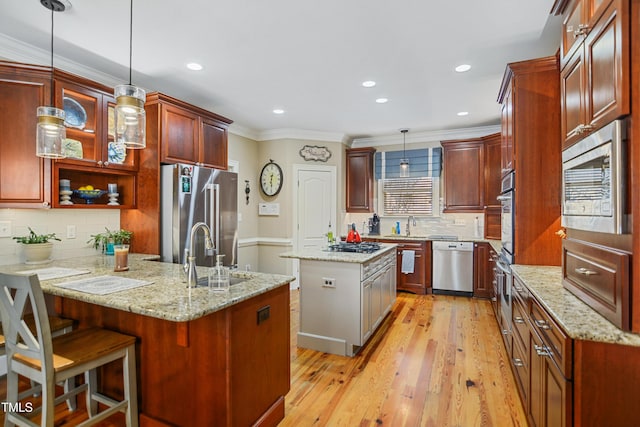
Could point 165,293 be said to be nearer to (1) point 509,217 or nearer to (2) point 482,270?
(1) point 509,217

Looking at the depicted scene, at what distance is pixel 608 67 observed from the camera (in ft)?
4.51

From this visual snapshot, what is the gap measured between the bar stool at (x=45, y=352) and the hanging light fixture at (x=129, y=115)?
927 millimetres

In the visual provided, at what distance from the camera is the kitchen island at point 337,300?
3.03 m

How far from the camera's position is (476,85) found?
11.7ft

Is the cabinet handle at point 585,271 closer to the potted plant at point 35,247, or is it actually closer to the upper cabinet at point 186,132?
the upper cabinet at point 186,132

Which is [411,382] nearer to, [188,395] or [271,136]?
[188,395]

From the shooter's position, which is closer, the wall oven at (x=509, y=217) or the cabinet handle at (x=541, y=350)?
the cabinet handle at (x=541, y=350)

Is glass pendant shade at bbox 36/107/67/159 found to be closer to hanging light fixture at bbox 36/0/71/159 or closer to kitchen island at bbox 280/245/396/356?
hanging light fixture at bbox 36/0/71/159

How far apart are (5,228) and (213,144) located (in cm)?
203

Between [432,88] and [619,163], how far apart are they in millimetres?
2670

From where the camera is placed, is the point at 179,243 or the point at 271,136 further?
the point at 271,136

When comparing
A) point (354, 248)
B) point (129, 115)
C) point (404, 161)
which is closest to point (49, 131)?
point (129, 115)

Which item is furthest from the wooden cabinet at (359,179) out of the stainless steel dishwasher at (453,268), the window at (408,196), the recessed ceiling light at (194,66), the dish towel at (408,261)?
the recessed ceiling light at (194,66)

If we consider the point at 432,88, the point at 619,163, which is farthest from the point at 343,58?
the point at 619,163
